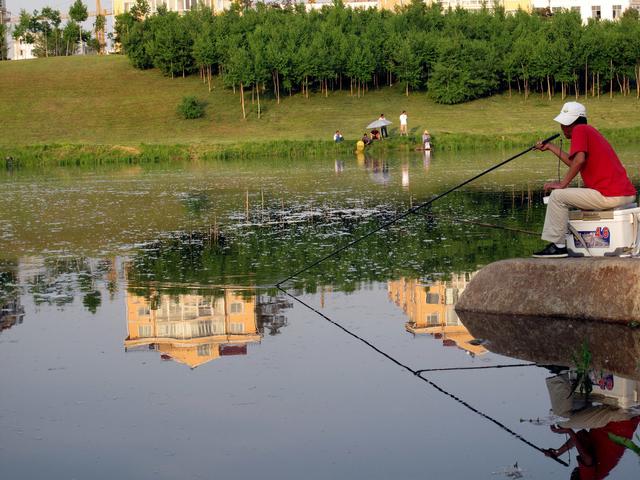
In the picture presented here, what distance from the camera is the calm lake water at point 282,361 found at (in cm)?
654

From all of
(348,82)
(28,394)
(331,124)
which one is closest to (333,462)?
(28,394)

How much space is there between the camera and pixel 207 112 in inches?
3103

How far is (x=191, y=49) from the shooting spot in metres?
88.7

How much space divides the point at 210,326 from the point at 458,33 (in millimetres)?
80462

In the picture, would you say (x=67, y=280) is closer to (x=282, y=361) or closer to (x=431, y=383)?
(x=282, y=361)

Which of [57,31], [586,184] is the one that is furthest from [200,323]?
[57,31]

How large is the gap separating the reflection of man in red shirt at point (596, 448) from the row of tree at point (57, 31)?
125051 millimetres

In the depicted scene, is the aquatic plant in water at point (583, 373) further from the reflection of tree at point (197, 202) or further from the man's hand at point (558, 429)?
the reflection of tree at point (197, 202)

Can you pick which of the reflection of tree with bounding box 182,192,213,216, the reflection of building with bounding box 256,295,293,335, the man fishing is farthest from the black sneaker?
the reflection of tree with bounding box 182,192,213,216

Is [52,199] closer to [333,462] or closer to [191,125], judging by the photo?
[333,462]

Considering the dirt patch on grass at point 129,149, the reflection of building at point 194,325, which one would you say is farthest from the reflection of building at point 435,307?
the dirt patch on grass at point 129,149

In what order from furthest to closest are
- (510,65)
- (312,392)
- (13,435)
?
(510,65)
(312,392)
(13,435)

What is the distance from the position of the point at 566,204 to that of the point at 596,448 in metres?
4.71

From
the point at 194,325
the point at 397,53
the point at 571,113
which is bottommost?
the point at 194,325
